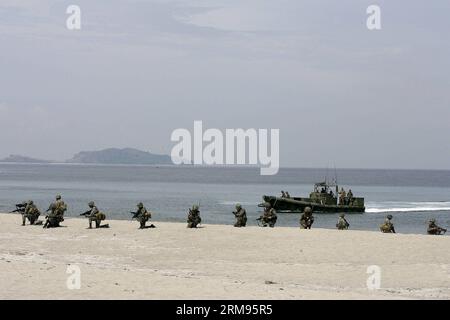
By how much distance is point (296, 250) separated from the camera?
24.2 m

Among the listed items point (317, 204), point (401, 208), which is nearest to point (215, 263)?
point (317, 204)

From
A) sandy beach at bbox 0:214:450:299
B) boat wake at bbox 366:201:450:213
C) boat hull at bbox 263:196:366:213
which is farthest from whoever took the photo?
boat wake at bbox 366:201:450:213

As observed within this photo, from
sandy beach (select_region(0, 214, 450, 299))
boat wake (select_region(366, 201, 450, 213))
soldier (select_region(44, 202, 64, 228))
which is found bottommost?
sandy beach (select_region(0, 214, 450, 299))

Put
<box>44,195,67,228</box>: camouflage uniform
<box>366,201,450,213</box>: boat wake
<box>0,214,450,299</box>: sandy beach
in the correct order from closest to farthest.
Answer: <box>0,214,450,299</box>: sandy beach, <box>44,195,67,228</box>: camouflage uniform, <box>366,201,450,213</box>: boat wake

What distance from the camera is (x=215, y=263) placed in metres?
21.8

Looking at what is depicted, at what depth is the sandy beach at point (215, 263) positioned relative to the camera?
15.3 metres

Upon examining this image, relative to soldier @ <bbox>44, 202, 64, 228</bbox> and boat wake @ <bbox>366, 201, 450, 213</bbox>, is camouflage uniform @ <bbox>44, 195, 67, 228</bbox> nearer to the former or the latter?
soldier @ <bbox>44, 202, 64, 228</bbox>

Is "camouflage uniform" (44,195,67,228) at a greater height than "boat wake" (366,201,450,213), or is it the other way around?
"camouflage uniform" (44,195,67,228)

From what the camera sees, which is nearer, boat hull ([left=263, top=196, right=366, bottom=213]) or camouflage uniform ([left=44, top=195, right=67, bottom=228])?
camouflage uniform ([left=44, top=195, right=67, bottom=228])

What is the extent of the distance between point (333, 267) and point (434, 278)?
10.2 ft

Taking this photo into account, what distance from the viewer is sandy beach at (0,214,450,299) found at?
50.2 ft

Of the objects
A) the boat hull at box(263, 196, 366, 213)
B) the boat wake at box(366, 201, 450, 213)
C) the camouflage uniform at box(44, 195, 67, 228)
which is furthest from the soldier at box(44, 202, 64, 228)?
the boat wake at box(366, 201, 450, 213)

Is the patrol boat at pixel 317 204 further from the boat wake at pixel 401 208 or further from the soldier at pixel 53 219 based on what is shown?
the soldier at pixel 53 219
